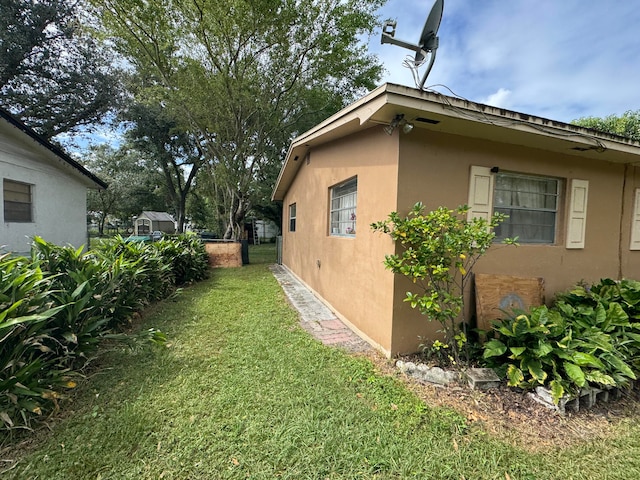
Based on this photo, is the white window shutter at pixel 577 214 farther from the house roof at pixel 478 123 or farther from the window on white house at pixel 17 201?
the window on white house at pixel 17 201

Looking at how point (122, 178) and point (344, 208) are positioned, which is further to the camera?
point (122, 178)

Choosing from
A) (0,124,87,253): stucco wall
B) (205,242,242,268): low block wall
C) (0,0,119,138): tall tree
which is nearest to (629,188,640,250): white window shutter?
(205,242,242,268): low block wall

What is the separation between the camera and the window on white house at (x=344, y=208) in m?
4.65

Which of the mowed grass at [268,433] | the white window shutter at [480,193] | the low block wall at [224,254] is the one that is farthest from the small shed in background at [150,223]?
the white window shutter at [480,193]

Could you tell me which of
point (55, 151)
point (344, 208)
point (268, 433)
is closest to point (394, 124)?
point (344, 208)

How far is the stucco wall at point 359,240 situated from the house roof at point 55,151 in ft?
22.1

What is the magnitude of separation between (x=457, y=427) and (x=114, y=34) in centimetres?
1298

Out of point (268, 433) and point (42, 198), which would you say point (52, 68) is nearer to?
point (42, 198)

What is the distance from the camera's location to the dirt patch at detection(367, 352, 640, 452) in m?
2.23

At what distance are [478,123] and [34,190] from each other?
10514 millimetres

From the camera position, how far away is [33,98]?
11.4 meters

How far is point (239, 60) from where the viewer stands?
9.71m

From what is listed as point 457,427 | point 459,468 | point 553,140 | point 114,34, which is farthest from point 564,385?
point 114,34

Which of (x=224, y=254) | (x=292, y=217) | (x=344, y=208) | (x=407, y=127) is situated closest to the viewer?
(x=407, y=127)
